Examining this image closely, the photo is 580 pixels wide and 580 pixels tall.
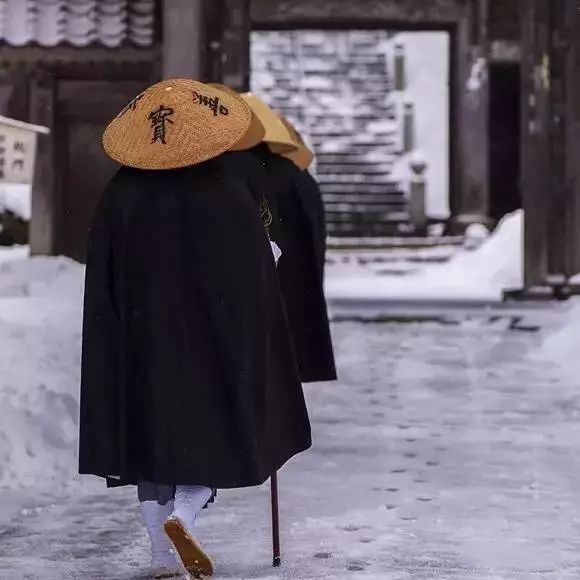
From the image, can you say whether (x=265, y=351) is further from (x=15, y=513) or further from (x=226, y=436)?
(x=15, y=513)

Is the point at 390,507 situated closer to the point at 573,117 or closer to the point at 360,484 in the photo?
the point at 360,484

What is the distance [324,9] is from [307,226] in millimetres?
9606

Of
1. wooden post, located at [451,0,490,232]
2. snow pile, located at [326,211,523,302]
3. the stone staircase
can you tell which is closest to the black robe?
snow pile, located at [326,211,523,302]

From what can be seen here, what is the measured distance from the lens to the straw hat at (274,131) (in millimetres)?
5516

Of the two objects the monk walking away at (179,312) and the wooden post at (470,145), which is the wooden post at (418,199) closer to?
the wooden post at (470,145)

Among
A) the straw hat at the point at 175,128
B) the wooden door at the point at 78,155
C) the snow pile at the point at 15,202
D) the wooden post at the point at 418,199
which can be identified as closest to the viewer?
the straw hat at the point at 175,128

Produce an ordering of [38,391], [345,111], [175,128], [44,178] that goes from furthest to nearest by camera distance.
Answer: [345,111], [44,178], [38,391], [175,128]

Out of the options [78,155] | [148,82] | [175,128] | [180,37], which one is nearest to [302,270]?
[175,128]

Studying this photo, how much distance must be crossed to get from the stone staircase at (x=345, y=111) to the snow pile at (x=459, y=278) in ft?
7.96

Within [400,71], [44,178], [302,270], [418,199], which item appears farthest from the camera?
[400,71]

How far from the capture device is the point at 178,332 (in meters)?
3.26

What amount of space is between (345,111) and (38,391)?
1668 cm

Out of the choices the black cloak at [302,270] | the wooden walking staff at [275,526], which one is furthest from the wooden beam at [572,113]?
the wooden walking staff at [275,526]

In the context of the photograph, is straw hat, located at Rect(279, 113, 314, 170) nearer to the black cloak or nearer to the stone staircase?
the black cloak
